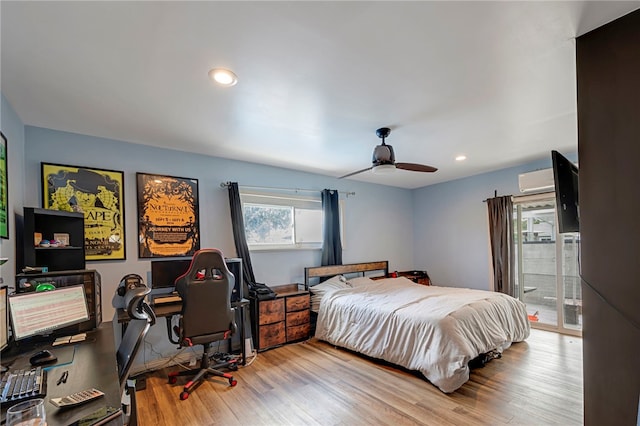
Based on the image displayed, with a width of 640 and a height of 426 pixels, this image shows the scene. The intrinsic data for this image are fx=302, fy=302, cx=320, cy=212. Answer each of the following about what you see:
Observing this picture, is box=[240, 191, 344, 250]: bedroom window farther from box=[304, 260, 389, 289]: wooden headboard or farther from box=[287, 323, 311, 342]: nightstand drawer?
box=[287, 323, 311, 342]: nightstand drawer

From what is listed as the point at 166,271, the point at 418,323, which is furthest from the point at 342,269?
the point at 166,271

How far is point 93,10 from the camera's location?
4.62 ft

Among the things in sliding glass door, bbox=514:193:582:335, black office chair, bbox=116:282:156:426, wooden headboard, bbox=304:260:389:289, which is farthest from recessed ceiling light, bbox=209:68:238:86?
sliding glass door, bbox=514:193:582:335

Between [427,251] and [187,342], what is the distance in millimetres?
4778

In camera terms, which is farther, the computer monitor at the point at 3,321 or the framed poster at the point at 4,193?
the framed poster at the point at 4,193

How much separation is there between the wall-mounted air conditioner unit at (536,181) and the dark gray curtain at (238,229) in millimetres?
4017

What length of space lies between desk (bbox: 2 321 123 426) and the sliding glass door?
17.0 feet

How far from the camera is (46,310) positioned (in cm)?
198

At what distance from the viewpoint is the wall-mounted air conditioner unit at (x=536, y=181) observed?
13.6 ft

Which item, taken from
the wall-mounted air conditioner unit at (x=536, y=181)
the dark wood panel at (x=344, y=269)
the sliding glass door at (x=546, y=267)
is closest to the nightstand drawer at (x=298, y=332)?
the dark wood panel at (x=344, y=269)

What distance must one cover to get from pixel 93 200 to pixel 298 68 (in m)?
2.58

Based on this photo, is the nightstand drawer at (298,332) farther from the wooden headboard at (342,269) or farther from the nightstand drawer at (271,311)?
the wooden headboard at (342,269)

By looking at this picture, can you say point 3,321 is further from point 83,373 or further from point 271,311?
point 271,311

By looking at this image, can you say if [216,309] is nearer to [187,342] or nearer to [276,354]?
[187,342]
